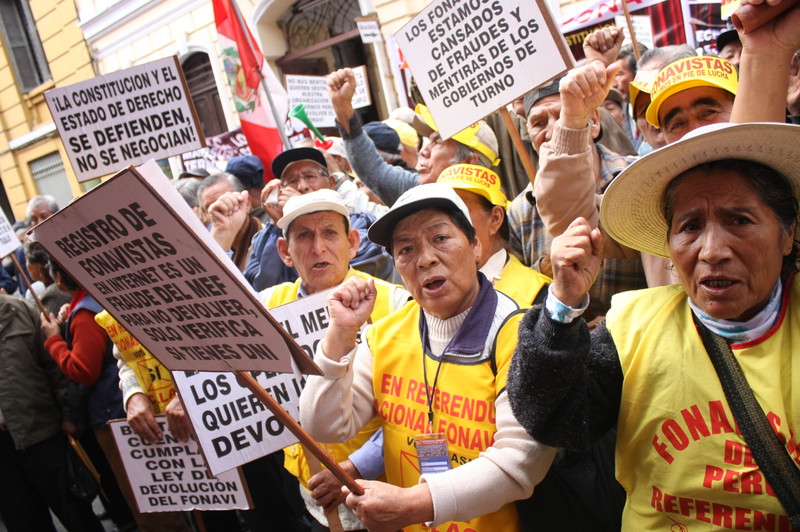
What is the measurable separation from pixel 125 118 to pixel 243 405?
244 cm

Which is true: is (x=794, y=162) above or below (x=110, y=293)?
below

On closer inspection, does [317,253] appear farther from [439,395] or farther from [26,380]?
→ [26,380]

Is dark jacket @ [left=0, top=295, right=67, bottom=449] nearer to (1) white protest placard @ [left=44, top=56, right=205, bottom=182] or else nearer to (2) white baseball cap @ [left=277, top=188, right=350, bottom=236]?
(1) white protest placard @ [left=44, top=56, right=205, bottom=182]

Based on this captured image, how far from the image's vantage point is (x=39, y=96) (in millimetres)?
16641

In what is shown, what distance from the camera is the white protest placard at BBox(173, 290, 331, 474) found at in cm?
249

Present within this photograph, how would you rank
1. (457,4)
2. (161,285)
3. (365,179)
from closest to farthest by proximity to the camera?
1. (161,285)
2. (457,4)
3. (365,179)

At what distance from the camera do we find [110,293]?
1838mm

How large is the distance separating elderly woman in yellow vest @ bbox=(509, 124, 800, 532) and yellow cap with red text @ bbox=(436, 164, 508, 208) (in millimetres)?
1005

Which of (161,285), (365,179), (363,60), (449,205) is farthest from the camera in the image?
(363,60)

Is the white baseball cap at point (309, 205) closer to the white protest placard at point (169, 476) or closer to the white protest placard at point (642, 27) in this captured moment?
the white protest placard at point (169, 476)

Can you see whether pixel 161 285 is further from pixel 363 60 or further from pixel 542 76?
pixel 363 60

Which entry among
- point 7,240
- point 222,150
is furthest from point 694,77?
point 222,150

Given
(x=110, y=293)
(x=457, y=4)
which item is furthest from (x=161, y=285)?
(x=457, y=4)

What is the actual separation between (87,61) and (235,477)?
1499 centimetres
